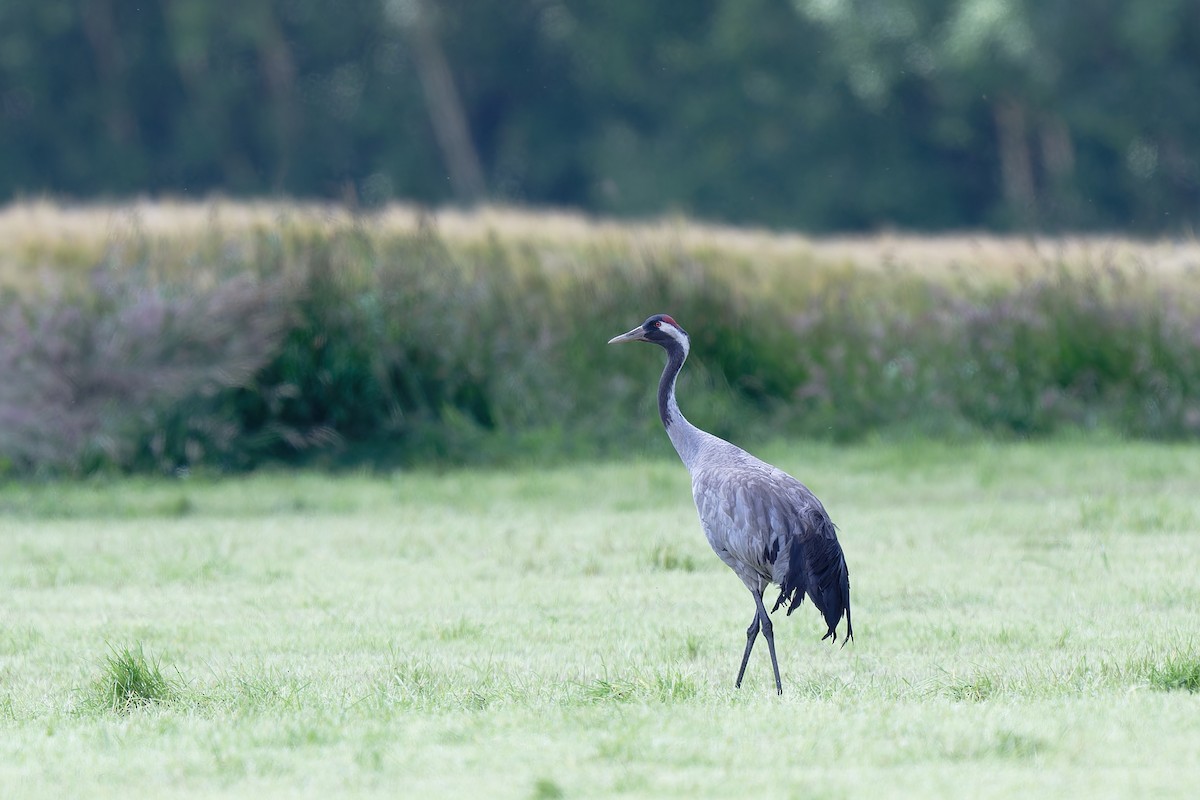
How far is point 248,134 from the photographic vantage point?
176 ft

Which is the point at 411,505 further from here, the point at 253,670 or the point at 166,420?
the point at 253,670

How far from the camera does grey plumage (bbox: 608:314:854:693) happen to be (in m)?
7.27

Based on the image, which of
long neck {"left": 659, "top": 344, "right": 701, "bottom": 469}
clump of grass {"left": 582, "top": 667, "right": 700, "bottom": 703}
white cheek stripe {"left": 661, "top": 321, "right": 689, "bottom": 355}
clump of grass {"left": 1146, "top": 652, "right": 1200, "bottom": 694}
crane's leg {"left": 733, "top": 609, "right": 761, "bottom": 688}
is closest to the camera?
clump of grass {"left": 582, "top": 667, "right": 700, "bottom": 703}

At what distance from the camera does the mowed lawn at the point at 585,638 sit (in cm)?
570

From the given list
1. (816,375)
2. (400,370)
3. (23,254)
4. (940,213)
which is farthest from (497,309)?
(940,213)

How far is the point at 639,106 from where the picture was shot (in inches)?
1950

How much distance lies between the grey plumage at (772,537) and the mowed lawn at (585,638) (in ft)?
1.20

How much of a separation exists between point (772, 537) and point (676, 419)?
1.28m

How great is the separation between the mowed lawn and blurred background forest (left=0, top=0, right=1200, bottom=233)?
27.6m

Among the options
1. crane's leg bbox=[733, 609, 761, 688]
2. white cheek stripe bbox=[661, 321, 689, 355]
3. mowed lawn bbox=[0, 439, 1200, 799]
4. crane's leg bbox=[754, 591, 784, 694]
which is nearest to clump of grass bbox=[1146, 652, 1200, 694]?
mowed lawn bbox=[0, 439, 1200, 799]

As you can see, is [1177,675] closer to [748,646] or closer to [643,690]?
[748,646]

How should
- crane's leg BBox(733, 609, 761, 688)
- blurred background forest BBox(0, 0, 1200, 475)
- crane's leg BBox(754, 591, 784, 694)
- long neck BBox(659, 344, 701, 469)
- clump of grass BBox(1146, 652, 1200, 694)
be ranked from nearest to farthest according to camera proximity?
clump of grass BBox(1146, 652, 1200, 694)
crane's leg BBox(754, 591, 784, 694)
crane's leg BBox(733, 609, 761, 688)
long neck BBox(659, 344, 701, 469)
blurred background forest BBox(0, 0, 1200, 475)

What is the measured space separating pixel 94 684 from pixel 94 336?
29.5ft

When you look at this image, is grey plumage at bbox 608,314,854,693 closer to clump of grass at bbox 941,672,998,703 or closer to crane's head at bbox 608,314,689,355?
clump of grass at bbox 941,672,998,703
